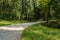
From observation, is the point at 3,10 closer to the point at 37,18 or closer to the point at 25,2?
the point at 25,2

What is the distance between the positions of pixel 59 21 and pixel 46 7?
17.9ft

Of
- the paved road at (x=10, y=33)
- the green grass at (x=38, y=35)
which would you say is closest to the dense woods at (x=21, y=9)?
the green grass at (x=38, y=35)

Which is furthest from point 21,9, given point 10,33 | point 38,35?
point 38,35

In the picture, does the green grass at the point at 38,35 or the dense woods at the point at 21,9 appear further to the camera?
the dense woods at the point at 21,9

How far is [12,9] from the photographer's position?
5584 cm

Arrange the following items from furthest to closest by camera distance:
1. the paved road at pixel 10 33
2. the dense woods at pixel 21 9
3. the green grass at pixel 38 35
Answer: the dense woods at pixel 21 9 → the green grass at pixel 38 35 → the paved road at pixel 10 33

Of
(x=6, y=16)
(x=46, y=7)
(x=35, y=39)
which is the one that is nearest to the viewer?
(x=35, y=39)

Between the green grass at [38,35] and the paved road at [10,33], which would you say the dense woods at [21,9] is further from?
the paved road at [10,33]

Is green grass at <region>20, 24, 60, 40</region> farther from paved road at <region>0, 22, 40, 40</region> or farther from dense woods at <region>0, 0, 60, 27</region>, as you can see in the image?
dense woods at <region>0, 0, 60, 27</region>

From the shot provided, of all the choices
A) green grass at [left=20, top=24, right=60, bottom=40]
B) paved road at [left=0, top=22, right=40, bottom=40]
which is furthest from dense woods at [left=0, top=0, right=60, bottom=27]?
paved road at [left=0, top=22, right=40, bottom=40]

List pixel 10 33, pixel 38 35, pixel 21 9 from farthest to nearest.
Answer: pixel 21 9
pixel 10 33
pixel 38 35

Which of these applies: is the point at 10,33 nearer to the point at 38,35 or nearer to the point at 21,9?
the point at 38,35

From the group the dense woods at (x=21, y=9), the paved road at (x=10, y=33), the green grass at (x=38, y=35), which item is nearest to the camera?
the paved road at (x=10, y=33)

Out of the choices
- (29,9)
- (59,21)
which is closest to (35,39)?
(59,21)
